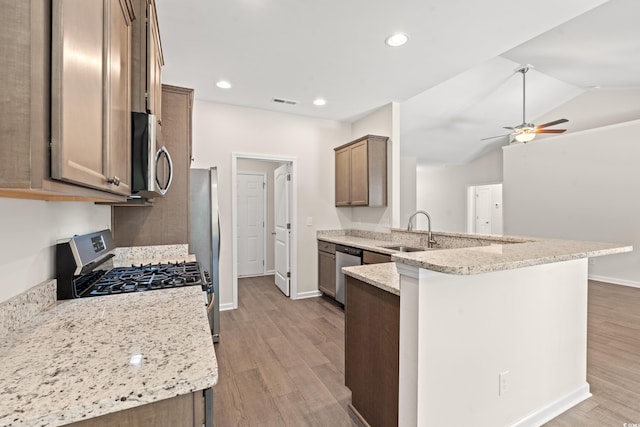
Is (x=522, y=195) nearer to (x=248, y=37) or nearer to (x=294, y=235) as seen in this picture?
(x=294, y=235)

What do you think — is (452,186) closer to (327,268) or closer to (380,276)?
(327,268)

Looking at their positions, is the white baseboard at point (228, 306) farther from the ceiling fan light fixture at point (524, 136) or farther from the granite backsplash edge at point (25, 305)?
the ceiling fan light fixture at point (524, 136)

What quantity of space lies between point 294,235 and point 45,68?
149 inches

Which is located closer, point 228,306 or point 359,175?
point 228,306

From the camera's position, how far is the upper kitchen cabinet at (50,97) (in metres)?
0.57

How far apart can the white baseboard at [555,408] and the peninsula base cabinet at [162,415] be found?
1.83 m

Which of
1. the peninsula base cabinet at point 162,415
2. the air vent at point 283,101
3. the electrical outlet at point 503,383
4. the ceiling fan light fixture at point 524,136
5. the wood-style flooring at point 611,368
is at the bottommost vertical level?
the wood-style flooring at point 611,368

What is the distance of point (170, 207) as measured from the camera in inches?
97.8

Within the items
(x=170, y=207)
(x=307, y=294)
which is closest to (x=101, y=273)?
(x=170, y=207)

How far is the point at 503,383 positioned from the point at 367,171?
2.77m

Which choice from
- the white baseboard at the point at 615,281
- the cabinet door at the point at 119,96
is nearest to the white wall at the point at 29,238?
the cabinet door at the point at 119,96

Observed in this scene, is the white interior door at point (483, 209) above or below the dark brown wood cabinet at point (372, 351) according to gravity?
above

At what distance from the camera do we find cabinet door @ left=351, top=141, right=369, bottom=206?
12.8 feet

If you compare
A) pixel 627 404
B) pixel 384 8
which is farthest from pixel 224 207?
pixel 627 404
